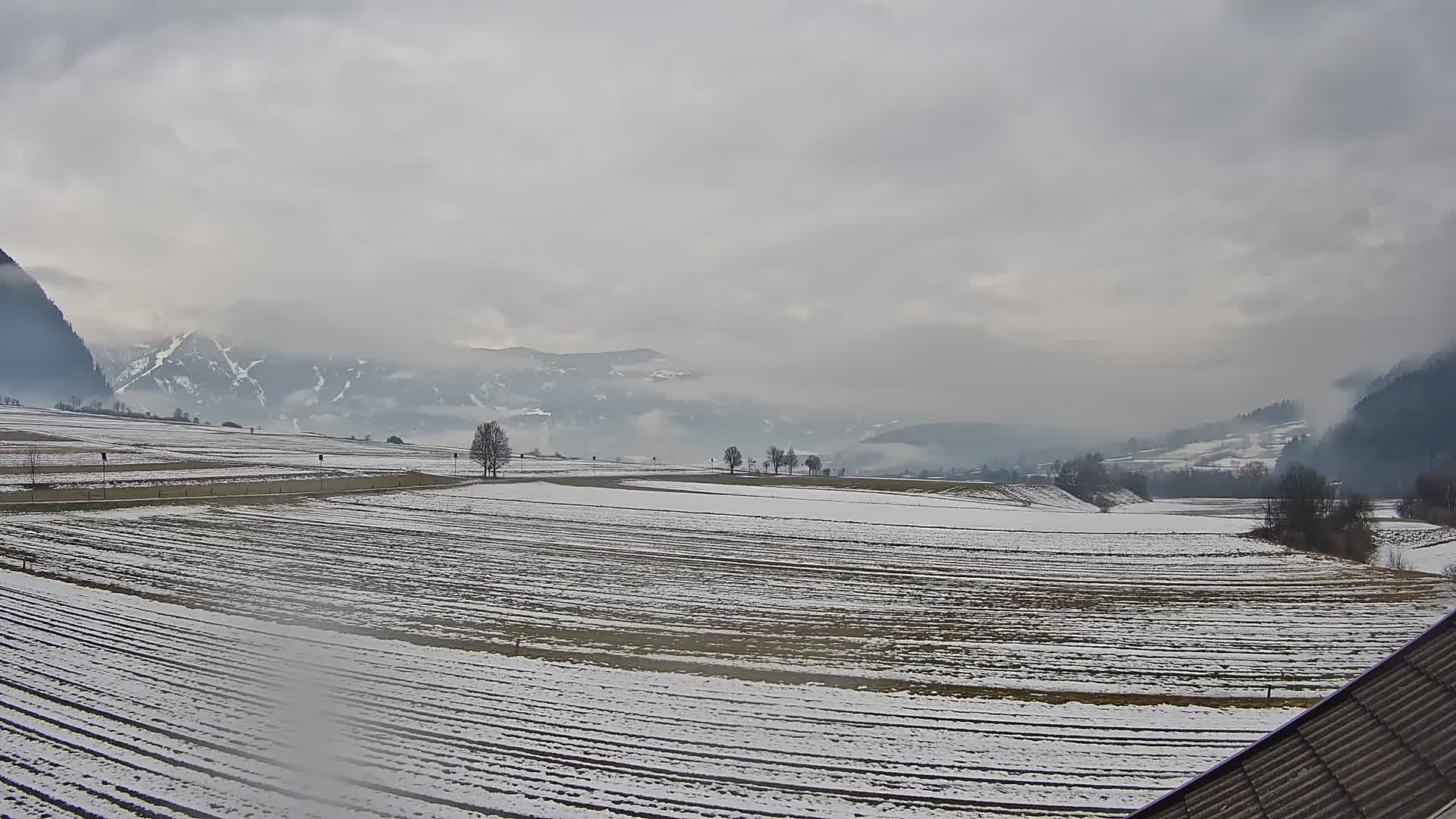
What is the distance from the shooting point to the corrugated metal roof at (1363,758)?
18.9ft

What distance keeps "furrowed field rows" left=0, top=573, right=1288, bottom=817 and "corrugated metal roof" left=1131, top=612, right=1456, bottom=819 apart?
8675 millimetres

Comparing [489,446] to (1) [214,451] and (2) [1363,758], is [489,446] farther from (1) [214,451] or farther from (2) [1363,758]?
(2) [1363,758]

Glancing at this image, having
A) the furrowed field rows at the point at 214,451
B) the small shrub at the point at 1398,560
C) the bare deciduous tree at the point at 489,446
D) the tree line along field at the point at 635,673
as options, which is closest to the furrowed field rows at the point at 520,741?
the tree line along field at the point at 635,673

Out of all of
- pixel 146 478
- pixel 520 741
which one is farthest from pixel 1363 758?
pixel 146 478

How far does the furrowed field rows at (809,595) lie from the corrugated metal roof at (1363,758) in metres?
16.3

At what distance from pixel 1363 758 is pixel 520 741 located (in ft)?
53.0

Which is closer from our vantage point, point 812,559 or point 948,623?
point 948,623

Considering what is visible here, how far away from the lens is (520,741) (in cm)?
1766

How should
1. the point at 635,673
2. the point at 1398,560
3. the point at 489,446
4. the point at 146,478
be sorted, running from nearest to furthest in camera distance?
the point at 635,673 → the point at 1398,560 → the point at 146,478 → the point at 489,446

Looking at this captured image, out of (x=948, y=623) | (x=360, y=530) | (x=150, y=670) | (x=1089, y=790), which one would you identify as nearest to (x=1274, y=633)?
(x=948, y=623)

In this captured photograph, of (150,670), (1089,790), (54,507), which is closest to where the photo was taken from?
(1089,790)

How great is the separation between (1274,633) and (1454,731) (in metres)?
30.2

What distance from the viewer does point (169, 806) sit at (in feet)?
46.4

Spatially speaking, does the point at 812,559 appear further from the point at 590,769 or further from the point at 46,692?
the point at 46,692
